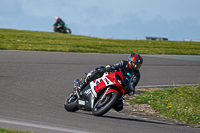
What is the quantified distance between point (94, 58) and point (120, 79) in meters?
10.7

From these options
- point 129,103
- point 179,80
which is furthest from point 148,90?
point 179,80

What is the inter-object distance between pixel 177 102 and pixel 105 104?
3552mm

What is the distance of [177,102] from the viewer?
1033cm

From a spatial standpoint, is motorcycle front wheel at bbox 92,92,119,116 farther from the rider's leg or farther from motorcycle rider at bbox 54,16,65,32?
motorcycle rider at bbox 54,16,65,32

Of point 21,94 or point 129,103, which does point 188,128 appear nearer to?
point 129,103

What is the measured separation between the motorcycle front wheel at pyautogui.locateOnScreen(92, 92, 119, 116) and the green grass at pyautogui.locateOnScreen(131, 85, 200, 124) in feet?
7.71

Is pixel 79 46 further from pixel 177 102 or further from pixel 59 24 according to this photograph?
pixel 59 24

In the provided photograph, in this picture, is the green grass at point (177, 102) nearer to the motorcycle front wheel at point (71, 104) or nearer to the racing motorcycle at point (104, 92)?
the racing motorcycle at point (104, 92)

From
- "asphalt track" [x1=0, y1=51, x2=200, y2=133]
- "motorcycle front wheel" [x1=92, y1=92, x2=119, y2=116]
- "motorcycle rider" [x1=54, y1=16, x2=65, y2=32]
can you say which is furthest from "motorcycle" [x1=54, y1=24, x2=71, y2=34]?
"motorcycle front wheel" [x1=92, y1=92, x2=119, y2=116]

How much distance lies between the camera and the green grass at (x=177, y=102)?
921 cm

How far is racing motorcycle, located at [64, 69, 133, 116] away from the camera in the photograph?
7.42 metres

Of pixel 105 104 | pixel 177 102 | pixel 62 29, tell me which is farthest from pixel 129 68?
pixel 62 29

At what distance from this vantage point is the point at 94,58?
18203 millimetres

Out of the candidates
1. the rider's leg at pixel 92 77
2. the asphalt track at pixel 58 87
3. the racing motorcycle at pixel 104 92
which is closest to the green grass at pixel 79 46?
the asphalt track at pixel 58 87
